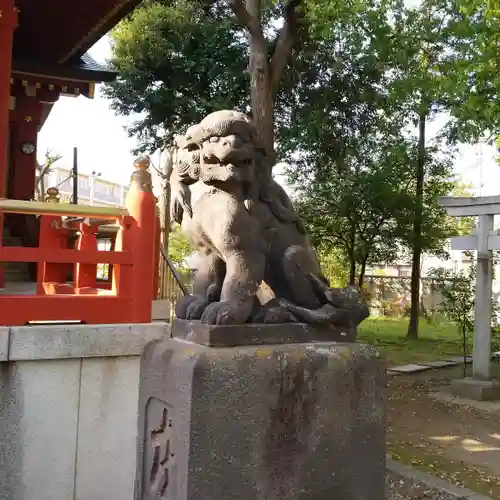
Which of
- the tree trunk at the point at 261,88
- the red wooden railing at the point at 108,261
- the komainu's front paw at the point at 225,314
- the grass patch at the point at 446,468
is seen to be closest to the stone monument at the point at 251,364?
the komainu's front paw at the point at 225,314

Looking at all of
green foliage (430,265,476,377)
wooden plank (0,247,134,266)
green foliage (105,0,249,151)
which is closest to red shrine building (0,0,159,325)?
wooden plank (0,247,134,266)

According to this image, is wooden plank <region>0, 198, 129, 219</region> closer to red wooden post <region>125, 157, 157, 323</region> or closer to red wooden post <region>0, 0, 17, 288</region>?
red wooden post <region>125, 157, 157, 323</region>

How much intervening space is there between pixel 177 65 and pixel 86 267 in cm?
657

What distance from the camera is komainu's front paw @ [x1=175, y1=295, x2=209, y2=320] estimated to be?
270 centimetres

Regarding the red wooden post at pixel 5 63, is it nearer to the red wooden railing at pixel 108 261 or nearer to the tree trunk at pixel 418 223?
the red wooden railing at pixel 108 261

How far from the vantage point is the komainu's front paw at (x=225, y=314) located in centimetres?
247

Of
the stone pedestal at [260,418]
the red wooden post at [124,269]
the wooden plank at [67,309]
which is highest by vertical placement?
the red wooden post at [124,269]

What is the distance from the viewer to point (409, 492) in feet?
14.8

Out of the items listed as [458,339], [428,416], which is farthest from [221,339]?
[458,339]

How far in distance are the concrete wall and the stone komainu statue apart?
1905 mm

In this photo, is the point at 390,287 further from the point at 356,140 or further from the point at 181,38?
the point at 181,38

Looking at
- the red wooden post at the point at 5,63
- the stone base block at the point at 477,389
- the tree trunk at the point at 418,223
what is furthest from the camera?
the tree trunk at the point at 418,223

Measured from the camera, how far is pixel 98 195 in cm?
4003

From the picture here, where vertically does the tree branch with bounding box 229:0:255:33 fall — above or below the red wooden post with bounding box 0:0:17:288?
above
